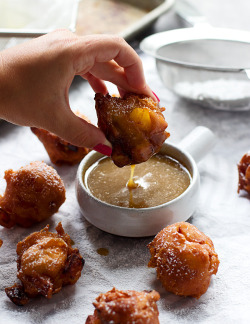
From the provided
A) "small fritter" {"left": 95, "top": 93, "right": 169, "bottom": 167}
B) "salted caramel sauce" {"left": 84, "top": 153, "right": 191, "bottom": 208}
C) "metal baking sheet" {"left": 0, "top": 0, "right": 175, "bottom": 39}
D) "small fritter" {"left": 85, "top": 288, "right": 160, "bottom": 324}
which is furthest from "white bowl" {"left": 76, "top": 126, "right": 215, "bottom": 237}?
"metal baking sheet" {"left": 0, "top": 0, "right": 175, "bottom": 39}

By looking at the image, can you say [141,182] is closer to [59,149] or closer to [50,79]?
[59,149]

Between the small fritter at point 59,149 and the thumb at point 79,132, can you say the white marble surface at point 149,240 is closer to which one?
the small fritter at point 59,149

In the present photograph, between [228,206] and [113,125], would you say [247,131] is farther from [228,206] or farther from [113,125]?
[113,125]

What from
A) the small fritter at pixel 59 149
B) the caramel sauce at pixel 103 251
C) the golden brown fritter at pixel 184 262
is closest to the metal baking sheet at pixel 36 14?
the small fritter at pixel 59 149

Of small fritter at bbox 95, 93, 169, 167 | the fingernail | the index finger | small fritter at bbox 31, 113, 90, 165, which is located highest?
the index finger

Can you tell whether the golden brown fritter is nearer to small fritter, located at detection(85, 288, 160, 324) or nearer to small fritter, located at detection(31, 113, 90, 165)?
small fritter, located at detection(85, 288, 160, 324)

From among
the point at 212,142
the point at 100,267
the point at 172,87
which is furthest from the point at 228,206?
the point at 172,87
